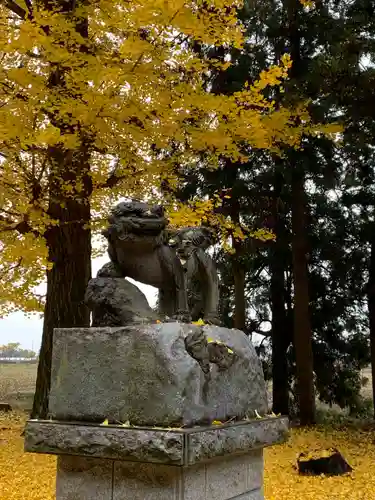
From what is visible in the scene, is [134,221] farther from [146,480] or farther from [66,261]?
[66,261]

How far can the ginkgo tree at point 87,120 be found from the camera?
21.2 ft

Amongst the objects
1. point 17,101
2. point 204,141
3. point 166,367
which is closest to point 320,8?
point 204,141

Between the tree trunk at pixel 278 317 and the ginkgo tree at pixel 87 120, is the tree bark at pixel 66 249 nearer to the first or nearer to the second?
the ginkgo tree at pixel 87 120

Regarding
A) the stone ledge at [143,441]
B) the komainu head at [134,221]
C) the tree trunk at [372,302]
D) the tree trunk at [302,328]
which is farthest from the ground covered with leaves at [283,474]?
the komainu head at [134,221]

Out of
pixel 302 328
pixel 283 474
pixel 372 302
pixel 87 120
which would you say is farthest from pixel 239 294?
pixel 87 120

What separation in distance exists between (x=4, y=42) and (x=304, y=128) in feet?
15.1

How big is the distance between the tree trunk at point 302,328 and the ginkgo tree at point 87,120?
2.86 meters

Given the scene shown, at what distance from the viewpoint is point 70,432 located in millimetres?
3143

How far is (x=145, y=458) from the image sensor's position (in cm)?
292

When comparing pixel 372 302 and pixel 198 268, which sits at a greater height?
pixel 372 302

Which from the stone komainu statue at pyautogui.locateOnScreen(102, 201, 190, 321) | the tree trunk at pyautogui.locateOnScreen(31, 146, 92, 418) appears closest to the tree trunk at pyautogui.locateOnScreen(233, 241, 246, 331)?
the tree trunk at pyautogui.locateOnScreen(31, 146, 92, 418)

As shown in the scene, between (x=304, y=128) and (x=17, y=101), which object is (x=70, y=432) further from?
(x=304, y=128)

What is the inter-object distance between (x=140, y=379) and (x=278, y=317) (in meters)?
10.2

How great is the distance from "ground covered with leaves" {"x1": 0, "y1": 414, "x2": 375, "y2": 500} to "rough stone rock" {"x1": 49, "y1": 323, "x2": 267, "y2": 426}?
132 inches
